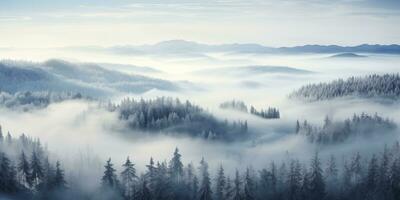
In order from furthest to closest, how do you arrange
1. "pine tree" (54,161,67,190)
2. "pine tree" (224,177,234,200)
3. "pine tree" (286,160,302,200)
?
1. "pine tree" (286,160,302,200)
2. "pine tree" (54,161,67,190)
3. "pine tree" (224,177,234,200)

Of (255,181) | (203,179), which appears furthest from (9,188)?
(255,181)

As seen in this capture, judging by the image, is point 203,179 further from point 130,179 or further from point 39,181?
point 39,181

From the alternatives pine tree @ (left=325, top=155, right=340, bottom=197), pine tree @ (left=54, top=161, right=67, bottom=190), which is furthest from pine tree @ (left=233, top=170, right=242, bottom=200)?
pine tree @ (left=54, top=161, right=67, bottom=190)

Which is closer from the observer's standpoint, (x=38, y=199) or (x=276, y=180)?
(x=38, y=199)

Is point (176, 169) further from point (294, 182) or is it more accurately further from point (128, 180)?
point (294, 182)

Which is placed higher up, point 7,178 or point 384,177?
point 7,178

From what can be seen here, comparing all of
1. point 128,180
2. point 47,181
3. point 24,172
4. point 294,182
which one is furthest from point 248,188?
point 24,172

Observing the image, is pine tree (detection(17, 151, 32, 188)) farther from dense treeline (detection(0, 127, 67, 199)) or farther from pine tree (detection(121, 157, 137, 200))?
pine tree (detection(121, 157, 137, 200))

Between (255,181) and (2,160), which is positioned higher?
(2,160)
